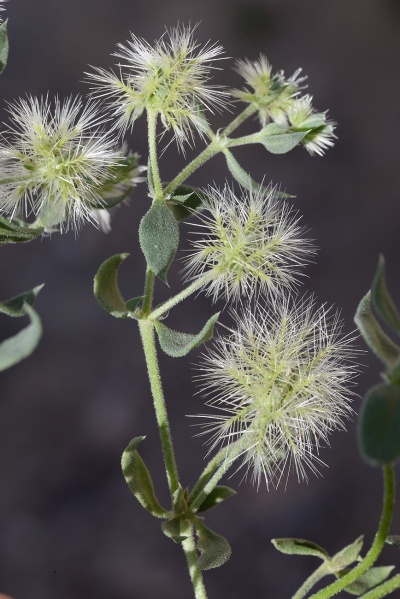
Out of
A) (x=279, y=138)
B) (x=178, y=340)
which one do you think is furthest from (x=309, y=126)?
(x=178, y=340)

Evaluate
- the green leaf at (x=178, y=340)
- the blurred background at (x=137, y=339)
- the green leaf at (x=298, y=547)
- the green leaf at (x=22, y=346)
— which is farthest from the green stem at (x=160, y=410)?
the blurred background at (x=137, y=339)

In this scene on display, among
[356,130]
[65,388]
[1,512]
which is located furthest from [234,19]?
[1,512]

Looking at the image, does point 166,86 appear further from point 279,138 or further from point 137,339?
point 137,339

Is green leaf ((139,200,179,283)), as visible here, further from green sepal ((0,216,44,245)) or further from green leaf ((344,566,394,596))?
green leaf ((344,566,394,596))

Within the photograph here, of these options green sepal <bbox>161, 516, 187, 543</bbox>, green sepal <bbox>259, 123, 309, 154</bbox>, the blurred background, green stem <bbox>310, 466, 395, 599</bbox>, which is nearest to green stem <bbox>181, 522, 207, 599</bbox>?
green sepal <bbox>161, 516, 187, 543</bbox>

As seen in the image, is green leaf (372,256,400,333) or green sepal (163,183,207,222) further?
green sepal (163,183,207,222)

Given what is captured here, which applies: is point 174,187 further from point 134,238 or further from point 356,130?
point 356,130
